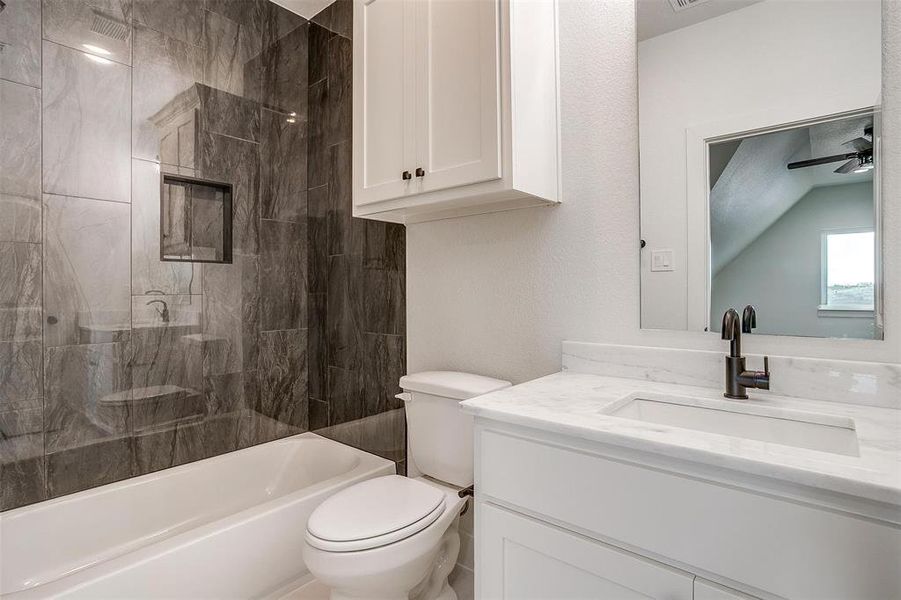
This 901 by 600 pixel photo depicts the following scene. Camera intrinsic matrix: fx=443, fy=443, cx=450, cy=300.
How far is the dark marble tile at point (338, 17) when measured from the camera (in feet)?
7.23

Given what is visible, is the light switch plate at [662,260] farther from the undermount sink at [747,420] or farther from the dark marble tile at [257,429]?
the dark marble tile at [257,429]

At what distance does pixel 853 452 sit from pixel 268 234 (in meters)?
2.38

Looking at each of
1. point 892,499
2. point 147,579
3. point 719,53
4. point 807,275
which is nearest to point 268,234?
point 147,579

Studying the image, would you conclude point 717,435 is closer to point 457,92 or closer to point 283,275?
point 457,92

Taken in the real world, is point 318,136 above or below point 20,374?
above

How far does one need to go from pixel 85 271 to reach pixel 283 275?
84cm

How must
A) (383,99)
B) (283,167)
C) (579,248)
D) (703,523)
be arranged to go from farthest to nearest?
(283,167) < (383,99) < (579,248) < (703,523)

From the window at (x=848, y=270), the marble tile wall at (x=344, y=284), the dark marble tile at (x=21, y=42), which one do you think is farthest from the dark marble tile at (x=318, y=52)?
the window at (x=848, y=270)

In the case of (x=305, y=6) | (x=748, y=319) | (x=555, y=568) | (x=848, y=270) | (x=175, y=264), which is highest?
(x=305, y=6)

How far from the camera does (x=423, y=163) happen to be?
1.42 metres

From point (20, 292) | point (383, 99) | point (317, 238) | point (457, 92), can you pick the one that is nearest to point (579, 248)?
point (457, 92)

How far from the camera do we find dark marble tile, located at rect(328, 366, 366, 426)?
2191 millimetres

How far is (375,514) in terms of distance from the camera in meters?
1.33

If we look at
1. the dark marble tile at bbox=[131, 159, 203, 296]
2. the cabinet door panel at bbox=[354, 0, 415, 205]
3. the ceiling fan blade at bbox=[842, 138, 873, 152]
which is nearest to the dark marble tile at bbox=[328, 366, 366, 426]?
the dark marble tile at bbox=[131, 159, 203, 296]
